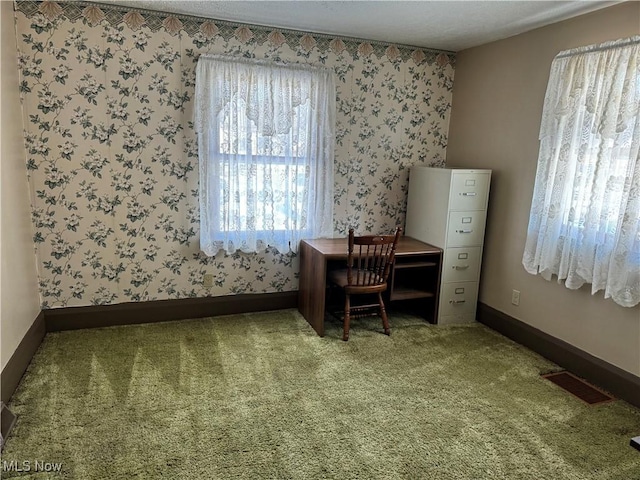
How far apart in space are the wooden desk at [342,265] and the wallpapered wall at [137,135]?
0.29 meters

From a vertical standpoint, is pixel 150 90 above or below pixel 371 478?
above

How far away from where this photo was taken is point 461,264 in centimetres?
373

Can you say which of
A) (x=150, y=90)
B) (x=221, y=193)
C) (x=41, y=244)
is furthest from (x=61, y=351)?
(x=150, y=90)

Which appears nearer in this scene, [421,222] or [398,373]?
[398,373]

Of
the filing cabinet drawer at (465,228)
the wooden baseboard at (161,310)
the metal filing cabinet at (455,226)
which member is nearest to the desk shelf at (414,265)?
the metal filing cabinet at (455,226)

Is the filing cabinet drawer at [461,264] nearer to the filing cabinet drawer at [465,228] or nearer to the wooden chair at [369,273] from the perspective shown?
the filing cabinet drawer at [465,228]

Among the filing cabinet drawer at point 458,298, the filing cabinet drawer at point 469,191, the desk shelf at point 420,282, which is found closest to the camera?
the filing cabinet drawer at point 469,191

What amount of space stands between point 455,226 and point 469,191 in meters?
0.31

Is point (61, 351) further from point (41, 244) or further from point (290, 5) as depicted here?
point (290, 5)

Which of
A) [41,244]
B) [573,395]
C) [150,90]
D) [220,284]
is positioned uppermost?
[150,90]

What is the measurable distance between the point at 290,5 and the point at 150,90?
121cm

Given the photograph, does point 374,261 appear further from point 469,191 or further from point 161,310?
point 161,310

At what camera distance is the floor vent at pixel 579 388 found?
106 inches

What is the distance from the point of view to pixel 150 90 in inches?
129
